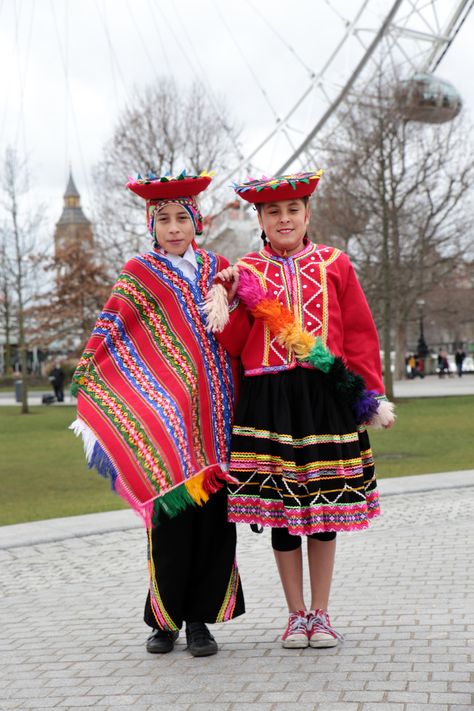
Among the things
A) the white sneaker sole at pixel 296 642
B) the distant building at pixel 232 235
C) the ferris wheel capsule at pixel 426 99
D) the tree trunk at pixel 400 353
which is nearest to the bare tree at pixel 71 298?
the distant building at pixel 232 235

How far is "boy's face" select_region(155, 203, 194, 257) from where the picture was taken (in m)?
5.10

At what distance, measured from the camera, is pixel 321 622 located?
4.99 metres

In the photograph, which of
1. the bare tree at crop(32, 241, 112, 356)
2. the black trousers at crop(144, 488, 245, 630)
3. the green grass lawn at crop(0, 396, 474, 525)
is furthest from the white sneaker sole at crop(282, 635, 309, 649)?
the bare tree at crop(32, 241, 112, 356)

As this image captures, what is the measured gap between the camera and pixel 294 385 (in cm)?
497

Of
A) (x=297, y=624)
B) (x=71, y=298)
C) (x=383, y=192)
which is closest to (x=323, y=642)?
(x=297, y=624)

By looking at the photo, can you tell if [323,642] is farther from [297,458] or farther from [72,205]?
[72,205]

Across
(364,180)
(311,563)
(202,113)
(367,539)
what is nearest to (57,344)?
(202,113)

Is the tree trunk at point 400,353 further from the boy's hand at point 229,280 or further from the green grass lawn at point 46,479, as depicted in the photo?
the boy's hand at point 229,280

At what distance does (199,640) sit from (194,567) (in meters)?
0.34

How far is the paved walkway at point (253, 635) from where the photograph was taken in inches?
167

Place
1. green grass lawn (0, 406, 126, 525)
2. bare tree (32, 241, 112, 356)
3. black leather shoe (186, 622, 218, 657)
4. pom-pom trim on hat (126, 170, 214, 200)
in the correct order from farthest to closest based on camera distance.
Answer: bare tree (32, 241, 112, 356) → green grass lawn (0, 406, 126, 525) → pom-pom trim on hat (126, 170, 214, 200) → black leather shoe (186, 622, 218, 657)

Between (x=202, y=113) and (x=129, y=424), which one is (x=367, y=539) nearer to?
(x=129, y=424)

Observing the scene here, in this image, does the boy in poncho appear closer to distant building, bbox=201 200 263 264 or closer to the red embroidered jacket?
the red embroidered jacket

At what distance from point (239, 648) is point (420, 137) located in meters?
28.3
